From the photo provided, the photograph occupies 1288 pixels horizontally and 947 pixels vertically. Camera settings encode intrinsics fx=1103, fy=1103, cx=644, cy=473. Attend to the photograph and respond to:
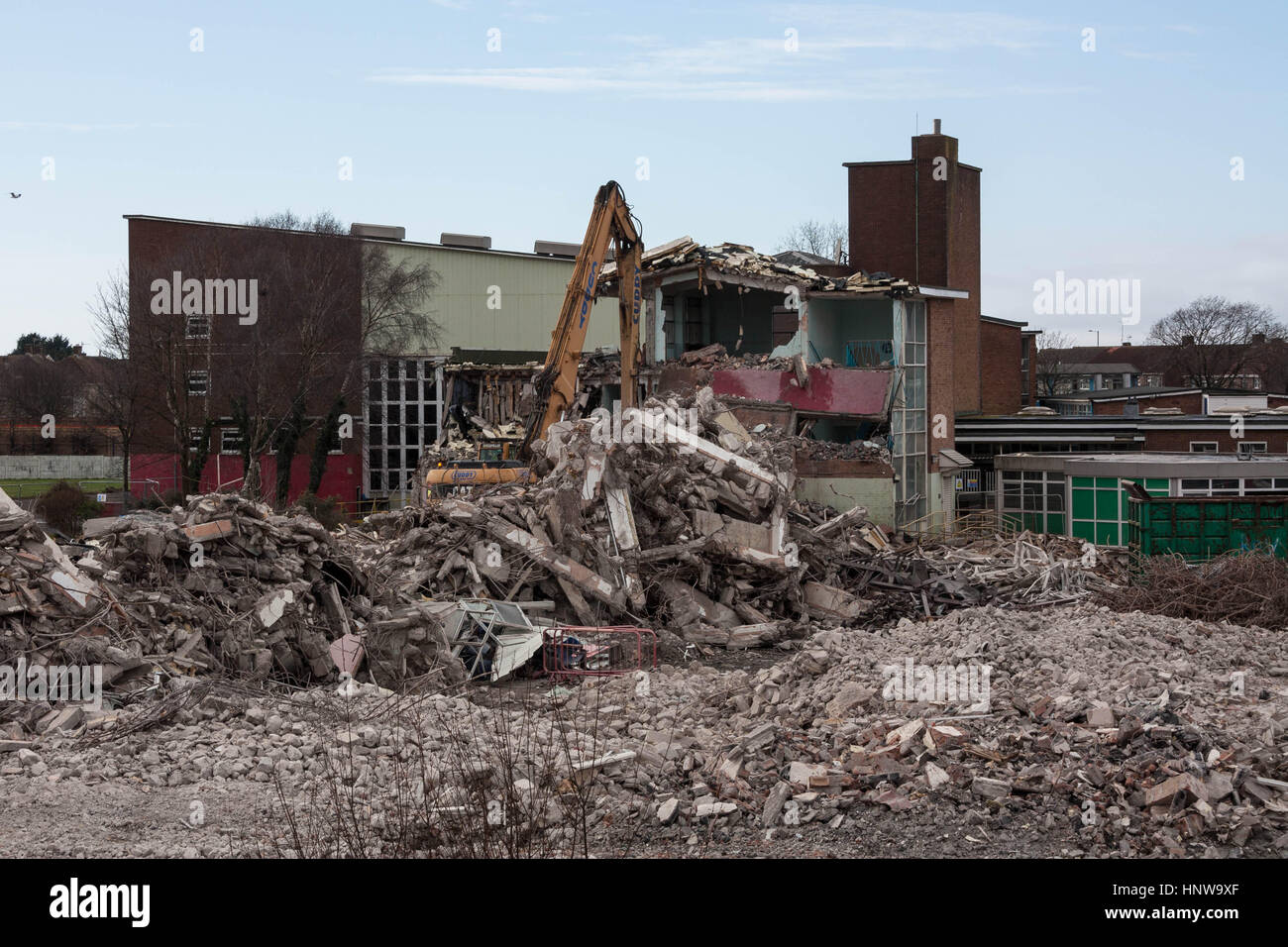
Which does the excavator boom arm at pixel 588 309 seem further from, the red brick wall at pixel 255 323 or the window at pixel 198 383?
the window at pixel 198 383

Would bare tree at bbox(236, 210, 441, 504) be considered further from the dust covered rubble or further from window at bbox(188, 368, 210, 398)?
the dust covered rubble

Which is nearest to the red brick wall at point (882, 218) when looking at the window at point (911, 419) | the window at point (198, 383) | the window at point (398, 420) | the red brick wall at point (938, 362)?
the red brick wall at point (938, 362)

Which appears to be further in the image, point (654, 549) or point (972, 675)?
point (654, 549)

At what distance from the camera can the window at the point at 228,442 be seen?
3773 cm

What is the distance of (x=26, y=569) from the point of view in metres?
11.1

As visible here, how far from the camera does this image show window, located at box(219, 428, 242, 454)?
37734 millimetres

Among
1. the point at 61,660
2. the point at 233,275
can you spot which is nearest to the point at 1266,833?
the point at 61,660

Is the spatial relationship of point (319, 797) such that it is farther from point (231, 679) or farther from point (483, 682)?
point (483, 682)

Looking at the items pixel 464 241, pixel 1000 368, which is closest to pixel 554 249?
pixel 464 241

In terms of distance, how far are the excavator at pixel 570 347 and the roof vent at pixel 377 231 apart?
2161cm

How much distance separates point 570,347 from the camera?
21562mm

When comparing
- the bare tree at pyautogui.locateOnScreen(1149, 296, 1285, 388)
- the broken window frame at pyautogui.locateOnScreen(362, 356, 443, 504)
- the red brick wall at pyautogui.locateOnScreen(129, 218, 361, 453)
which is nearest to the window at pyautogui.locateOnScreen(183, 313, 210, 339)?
the red brick wall at pyautogui.locateOnScreen(129, 218, 361, 453)

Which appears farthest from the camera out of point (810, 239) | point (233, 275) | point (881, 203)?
point (810, 239)

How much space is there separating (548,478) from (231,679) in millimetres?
7590
